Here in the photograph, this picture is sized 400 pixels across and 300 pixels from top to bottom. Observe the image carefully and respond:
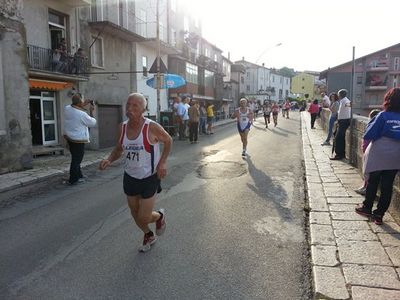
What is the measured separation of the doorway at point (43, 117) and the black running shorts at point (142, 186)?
10.9 meters

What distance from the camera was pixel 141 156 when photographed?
13.8 ft

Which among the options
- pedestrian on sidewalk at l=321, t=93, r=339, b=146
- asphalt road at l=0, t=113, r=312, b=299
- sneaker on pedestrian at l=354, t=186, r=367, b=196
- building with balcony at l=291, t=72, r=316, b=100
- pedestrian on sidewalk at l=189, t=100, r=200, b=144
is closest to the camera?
asphalt road at l=0, t=113, r=312, b=299

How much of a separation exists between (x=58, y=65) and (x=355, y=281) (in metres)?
13.3

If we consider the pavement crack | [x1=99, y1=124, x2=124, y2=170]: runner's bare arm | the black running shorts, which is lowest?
the pavement crack

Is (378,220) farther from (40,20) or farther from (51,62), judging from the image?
(40,20)

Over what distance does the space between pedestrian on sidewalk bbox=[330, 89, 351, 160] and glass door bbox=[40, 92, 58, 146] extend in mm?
10212

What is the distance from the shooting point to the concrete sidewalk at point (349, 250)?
3398 mm

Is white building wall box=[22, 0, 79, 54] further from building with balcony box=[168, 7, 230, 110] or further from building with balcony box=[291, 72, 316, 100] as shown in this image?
building with balcony box=[291, 72, 316, 100]

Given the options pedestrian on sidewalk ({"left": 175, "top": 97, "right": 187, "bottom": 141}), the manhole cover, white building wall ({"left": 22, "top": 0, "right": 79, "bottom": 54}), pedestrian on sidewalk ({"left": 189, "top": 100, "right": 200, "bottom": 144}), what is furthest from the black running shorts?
pedestrian on sidewalk ({"left": 175, "top": 97, "right": 187, "bottom": 141})

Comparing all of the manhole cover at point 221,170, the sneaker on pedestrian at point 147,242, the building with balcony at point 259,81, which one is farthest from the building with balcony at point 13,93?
the building with balcony at point 259,81

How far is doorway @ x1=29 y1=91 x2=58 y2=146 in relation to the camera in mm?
13971

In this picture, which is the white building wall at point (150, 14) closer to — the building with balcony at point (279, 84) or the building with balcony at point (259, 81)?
the building with balcony at point (259, 81)

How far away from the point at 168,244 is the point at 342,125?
709cm

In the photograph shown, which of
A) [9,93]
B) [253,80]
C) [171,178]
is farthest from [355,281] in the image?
[253,80]
